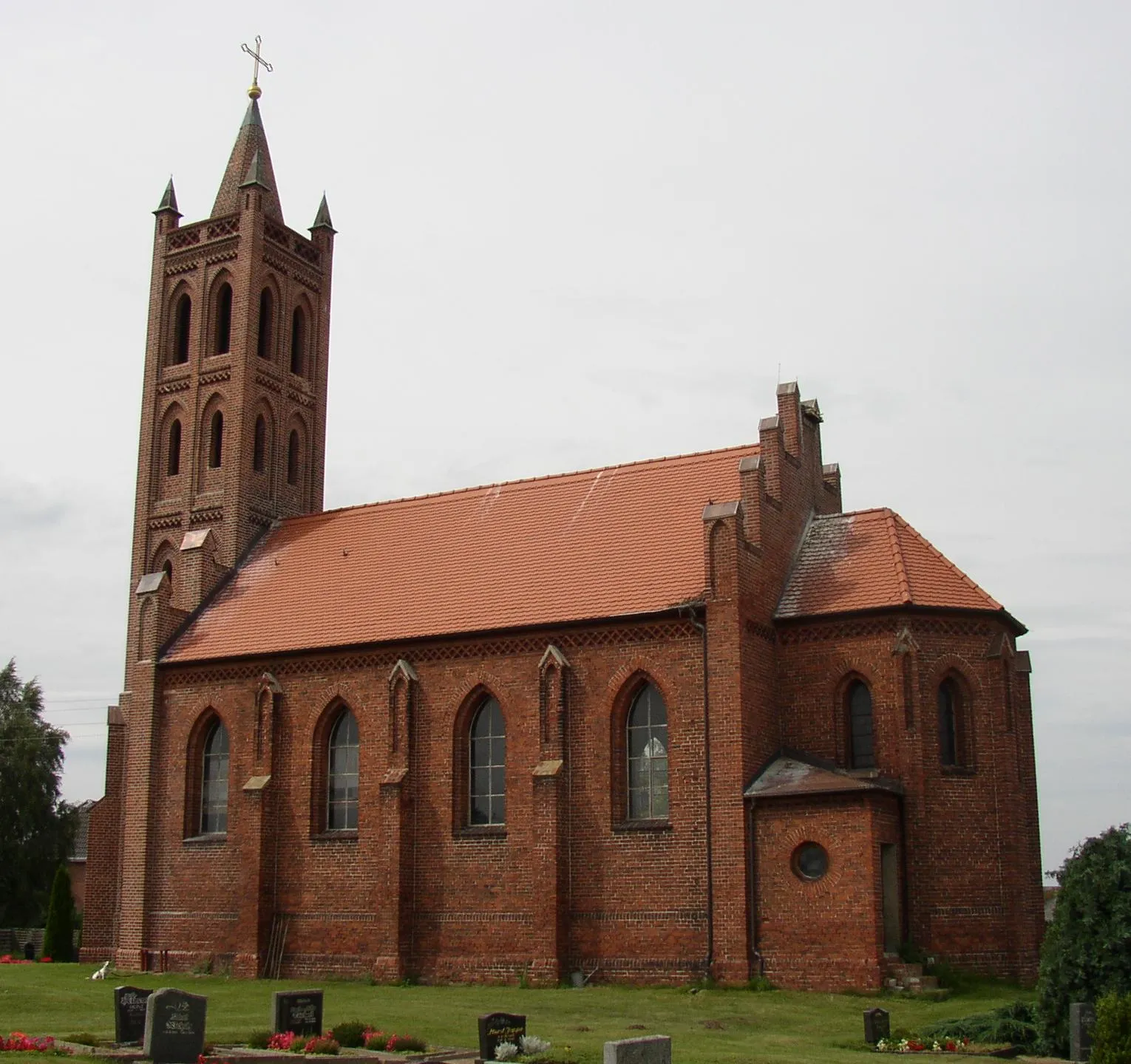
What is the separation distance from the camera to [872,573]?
3028cm

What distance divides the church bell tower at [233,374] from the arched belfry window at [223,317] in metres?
0.04

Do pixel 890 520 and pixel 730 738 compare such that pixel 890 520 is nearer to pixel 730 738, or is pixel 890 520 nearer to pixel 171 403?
pixel 730 738

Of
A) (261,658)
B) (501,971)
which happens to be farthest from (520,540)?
(501,971)

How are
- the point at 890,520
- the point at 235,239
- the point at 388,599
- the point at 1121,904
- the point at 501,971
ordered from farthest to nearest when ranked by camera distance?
the point at 235,239 < the point at 388,599 < the point at 890,520 < the point at 501,971 < the point at 1121,904

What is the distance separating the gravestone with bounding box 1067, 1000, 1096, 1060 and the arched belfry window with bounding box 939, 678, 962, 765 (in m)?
10.3

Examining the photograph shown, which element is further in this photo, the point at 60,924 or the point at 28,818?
the point at 28,818

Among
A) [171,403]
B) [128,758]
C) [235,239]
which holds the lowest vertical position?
[128,758]

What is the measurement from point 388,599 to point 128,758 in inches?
314

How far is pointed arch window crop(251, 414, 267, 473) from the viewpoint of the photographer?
4112 centimetres

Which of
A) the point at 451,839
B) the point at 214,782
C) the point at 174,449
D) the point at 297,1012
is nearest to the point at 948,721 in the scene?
the point at 451,839

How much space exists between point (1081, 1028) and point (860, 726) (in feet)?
36.3

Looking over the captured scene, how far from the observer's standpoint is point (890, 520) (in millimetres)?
31547

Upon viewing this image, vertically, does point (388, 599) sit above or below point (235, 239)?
below

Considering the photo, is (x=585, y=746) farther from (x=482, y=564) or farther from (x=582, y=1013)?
(x=582, y=1013)
